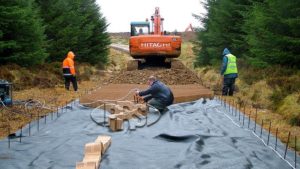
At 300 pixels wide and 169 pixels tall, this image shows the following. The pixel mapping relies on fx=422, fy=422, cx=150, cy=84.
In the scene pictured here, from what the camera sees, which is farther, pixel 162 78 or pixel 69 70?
pixel 162 78

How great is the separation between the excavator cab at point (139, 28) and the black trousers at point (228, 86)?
373 inches

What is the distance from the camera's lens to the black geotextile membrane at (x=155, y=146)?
5695mm

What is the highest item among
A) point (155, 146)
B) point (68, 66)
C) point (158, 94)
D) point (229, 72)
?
point (68, 66)

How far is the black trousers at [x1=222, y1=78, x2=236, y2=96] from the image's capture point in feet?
45.6

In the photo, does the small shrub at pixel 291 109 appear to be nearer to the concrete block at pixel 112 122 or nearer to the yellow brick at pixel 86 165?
the concrete block at pixel 112 122

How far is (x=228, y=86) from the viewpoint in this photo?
45.9ft

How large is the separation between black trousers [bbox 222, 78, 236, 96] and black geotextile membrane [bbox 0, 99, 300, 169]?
463cm

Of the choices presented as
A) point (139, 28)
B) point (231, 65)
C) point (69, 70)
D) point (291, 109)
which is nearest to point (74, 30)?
point (139, 28)

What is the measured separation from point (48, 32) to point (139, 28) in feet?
17.0

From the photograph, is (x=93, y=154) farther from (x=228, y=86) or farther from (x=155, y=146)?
(x=228, y=86)

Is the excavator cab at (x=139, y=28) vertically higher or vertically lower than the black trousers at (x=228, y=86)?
higher

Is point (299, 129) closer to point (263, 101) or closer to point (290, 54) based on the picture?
point (263, 101)

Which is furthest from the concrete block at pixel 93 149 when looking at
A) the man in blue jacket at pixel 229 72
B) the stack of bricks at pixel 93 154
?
the man in blue jacket at pixel 229 72

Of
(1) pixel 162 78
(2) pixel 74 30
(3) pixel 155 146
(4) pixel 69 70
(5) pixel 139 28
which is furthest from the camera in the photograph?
(5) pixel 139 28
